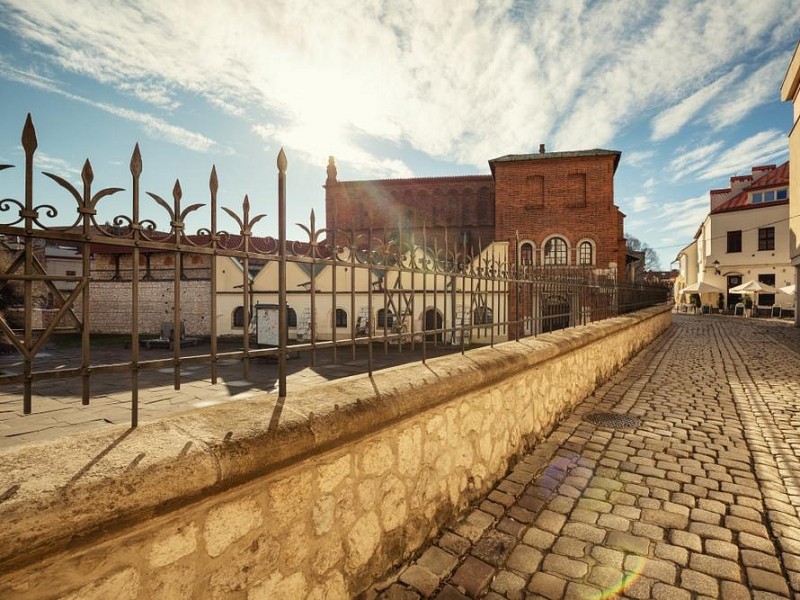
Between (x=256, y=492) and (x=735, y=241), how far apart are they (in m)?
41.5

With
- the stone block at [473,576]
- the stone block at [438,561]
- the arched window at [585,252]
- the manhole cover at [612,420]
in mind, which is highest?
the arched window at [585,252]

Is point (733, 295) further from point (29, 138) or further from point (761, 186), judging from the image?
point (29, 138)

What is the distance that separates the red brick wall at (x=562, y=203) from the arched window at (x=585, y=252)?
288 millimetres

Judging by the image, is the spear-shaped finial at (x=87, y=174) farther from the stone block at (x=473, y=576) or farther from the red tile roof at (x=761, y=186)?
the red tile roof at (x=761, y=186)

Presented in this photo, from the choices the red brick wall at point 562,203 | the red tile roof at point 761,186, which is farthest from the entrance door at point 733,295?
the red brick wall at point 562,203

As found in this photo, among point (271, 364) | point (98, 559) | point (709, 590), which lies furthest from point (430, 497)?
point (271, 364)

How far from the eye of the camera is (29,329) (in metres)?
1.38

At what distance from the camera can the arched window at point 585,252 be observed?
2444 cm

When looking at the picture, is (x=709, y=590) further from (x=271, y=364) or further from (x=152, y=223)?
(x=271, y=364)

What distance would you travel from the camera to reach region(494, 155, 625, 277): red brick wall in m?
24.2

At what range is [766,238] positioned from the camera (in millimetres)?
30797

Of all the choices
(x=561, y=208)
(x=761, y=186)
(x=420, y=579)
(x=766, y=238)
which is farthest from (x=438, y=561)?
(x=761, y=186)

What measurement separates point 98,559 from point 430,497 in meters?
1.97

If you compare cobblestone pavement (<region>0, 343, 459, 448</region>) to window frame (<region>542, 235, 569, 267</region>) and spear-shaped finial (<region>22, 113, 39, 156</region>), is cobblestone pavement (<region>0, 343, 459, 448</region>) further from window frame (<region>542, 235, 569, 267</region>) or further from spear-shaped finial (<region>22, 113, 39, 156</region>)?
window frame (<region>542, 235, 569, 267</region>)
